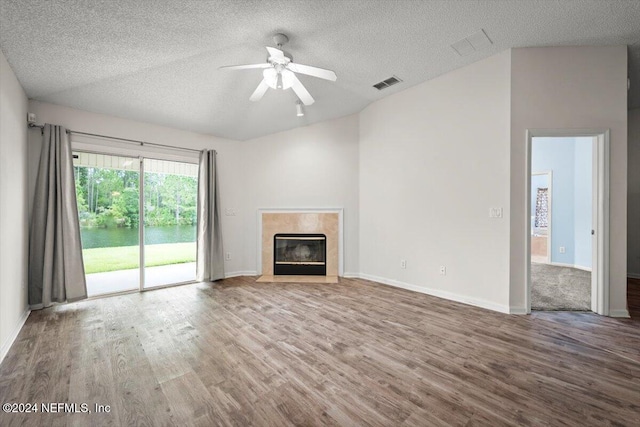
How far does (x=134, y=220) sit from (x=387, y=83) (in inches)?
170

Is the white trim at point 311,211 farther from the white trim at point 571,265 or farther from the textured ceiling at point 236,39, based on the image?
the white trim at point 571,265

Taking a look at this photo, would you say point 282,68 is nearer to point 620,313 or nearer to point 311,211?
point 311,211

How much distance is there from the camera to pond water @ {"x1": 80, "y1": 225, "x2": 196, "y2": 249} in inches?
146

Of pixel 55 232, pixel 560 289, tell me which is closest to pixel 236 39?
pixel 55 232

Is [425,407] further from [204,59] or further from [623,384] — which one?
[204,59]

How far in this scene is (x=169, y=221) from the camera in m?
4.41

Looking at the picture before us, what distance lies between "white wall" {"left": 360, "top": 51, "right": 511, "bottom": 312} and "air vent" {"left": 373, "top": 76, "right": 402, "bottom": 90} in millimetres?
365

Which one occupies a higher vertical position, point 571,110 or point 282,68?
point 282,68

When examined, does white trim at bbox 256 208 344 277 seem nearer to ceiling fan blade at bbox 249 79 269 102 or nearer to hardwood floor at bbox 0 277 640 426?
hardwood floor at bbox 0 277 640 426

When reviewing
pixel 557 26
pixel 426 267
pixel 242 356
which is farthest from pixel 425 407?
pixel 557 26

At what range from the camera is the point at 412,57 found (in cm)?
306

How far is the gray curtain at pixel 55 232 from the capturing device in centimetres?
320

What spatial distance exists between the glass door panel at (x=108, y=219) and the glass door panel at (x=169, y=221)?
0.16 metres

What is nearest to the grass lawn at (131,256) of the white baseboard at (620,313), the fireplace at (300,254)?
the fireplace at (300,254)
